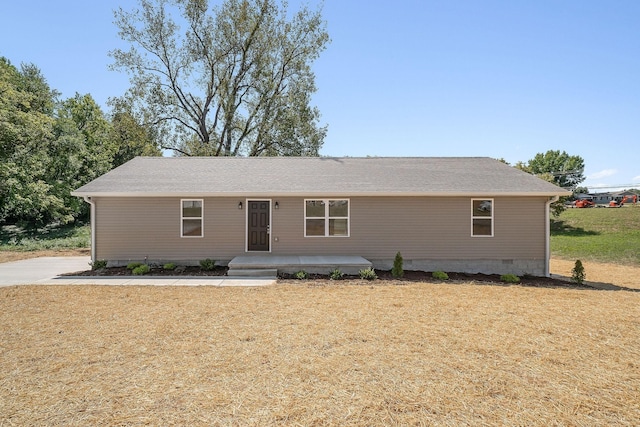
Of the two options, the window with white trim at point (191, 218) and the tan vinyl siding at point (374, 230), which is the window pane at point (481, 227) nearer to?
the tan vinyl siding at point (374, 230)

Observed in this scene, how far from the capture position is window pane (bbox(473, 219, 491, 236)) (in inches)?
474

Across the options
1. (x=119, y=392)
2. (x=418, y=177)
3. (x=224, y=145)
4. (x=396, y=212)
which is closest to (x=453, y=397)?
(x=119, y=392)

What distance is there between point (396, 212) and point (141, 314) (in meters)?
8.13

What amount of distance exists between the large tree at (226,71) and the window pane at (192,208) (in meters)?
13.3

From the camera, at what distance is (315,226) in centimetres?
1216

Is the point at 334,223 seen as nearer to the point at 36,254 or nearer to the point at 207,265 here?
the point at 207,265

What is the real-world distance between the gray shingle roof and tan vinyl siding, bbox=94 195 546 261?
433 mm

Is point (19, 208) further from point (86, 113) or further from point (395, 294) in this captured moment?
point (395, 294)

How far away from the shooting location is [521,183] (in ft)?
40.2

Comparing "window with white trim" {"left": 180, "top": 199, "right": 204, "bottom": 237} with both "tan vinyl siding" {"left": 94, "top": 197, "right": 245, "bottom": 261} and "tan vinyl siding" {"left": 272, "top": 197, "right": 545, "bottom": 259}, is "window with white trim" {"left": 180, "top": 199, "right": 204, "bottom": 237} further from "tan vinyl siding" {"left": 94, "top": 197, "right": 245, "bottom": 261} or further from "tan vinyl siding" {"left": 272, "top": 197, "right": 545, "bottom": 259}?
"tan vinyl siding" {"left": 272, "top": 197, "right": 545, "bottom": 259}

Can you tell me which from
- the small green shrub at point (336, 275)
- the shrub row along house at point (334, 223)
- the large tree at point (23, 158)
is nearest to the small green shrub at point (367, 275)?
the small green shrub at point (336, 275)

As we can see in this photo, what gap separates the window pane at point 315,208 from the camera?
12133mm

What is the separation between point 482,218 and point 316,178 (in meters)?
5.79

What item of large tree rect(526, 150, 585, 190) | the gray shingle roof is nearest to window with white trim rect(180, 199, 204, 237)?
the gray shingle roof
